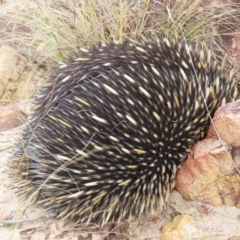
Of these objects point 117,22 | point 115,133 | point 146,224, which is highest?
point 117,22

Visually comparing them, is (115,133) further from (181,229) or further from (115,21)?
(115,21)

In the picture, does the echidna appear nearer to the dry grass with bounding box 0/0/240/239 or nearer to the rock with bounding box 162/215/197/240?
the rock with bounding box 162/215/197/240

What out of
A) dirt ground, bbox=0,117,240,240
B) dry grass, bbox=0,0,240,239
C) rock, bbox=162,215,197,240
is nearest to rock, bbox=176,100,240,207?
dirt ground, bbox=0,117,240,240

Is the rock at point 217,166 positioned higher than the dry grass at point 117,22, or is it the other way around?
the dry grass at point 117,22

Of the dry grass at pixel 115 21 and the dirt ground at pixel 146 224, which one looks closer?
the dirt ground at pixel 146 224

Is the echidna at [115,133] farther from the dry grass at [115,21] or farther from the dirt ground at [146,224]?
the dry grass at [115,21]

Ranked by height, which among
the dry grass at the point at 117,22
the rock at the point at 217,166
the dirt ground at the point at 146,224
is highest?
the dry grass at the point at 117,22

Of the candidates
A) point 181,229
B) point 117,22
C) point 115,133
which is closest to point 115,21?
point 117,22

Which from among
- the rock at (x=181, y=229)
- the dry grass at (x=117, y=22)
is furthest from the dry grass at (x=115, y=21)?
the rock at (x=181, y=229)
